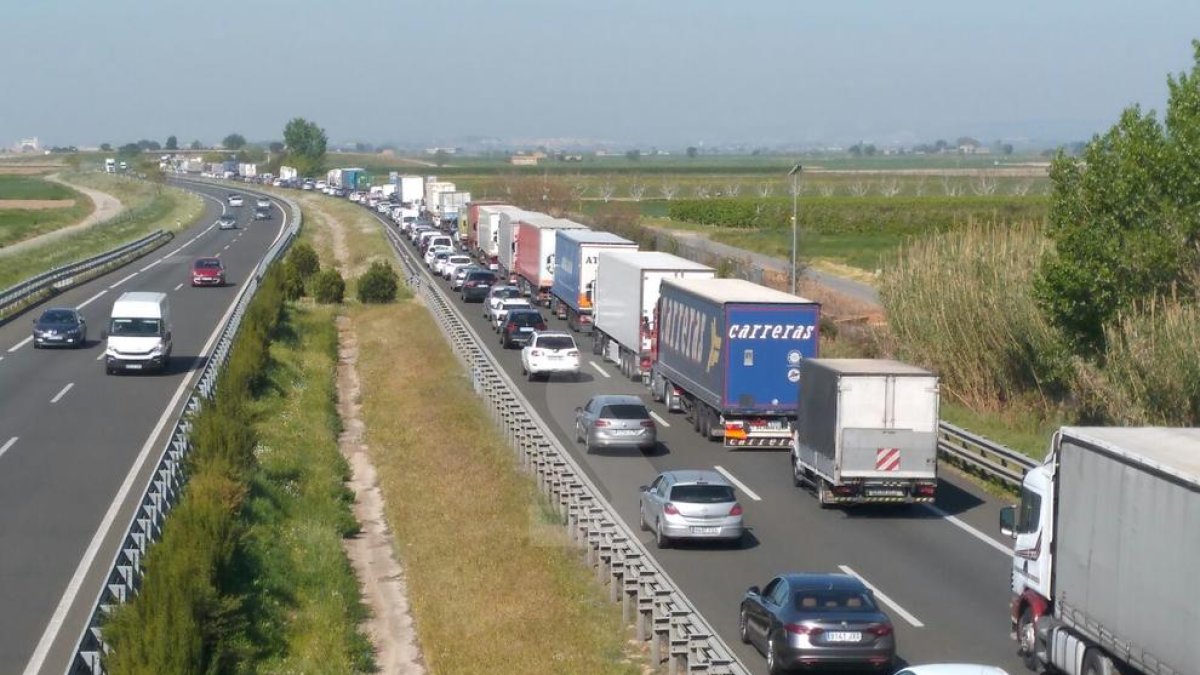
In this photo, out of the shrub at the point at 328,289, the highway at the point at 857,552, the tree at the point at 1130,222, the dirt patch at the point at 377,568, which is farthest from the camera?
the shrub at the point at 328,289

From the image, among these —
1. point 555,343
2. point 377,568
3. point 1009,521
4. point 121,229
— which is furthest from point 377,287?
point 1009,521

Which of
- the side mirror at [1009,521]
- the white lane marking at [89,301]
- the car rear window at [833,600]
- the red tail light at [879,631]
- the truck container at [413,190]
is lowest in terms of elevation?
the white lane marking at [89,301]

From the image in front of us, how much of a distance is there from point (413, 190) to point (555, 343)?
93.0m

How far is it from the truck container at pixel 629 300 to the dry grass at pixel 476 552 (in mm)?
5011

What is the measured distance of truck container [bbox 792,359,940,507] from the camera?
2759 cm

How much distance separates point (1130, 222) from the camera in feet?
111

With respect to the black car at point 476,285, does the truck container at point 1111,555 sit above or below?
above

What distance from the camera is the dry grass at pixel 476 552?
19438 mm

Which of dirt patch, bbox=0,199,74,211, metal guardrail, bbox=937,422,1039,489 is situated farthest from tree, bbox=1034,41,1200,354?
dirt patch, bbox=0,199,74,211

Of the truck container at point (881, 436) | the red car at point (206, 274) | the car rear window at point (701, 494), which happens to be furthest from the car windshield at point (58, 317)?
the car rear window at point (701, 494)

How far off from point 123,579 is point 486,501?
1070 centimetres

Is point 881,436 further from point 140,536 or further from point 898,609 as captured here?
point 140,536

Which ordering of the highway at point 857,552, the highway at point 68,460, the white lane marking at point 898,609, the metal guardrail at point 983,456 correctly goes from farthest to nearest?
the metal guardrail at point 983,456 < the white lane marking at point 898,609 < the highway at point 857,552 < the highway at point 68,460

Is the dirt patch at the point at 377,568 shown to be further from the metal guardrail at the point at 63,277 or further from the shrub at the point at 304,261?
the shrub at the point at 304,261
